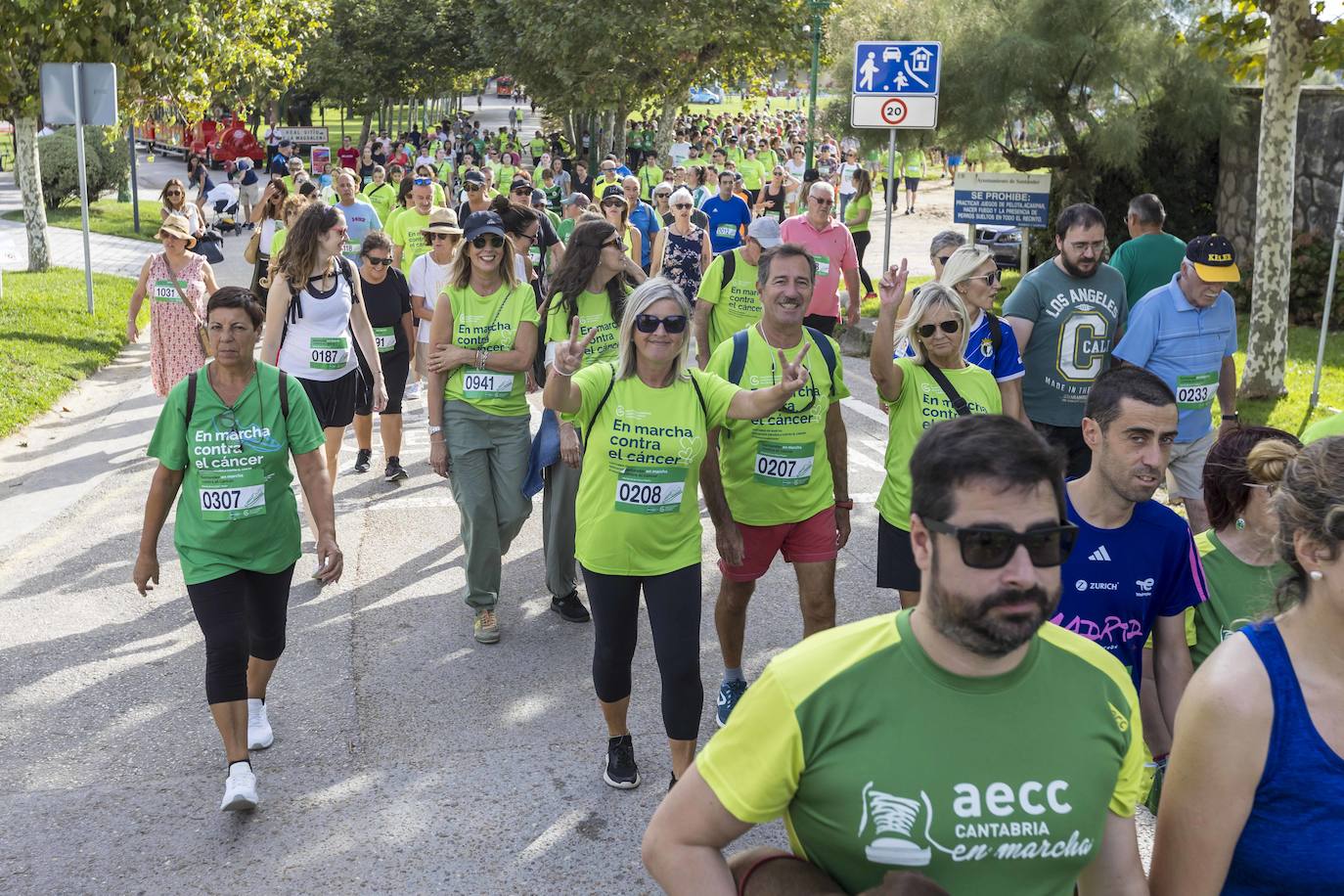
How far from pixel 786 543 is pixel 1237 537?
2.07 m

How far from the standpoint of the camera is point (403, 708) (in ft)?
19.3

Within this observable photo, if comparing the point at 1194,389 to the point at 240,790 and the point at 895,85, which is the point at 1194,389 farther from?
the point at 895,85

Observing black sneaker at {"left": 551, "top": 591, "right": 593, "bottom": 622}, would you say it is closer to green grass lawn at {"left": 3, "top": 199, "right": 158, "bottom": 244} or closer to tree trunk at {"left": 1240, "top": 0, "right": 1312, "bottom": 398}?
tree trunk at {"left": 1240, "top": 0, "right": 1312, "bottom": 398}

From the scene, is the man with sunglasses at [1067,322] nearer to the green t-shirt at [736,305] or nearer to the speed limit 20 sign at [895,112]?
the green t-shirt at [736,305]

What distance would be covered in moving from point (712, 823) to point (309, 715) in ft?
13.1

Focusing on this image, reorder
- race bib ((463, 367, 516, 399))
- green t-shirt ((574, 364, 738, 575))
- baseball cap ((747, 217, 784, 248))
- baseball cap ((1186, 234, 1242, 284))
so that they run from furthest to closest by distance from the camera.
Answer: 1. baseball cap ((747, 217, 784, 248))
2. race bib ((463, 367, 516, 399))
3. baseball cap ((1186, 234, 1242, 284))
4. green t-shirt ((574, 364, 738, 575))

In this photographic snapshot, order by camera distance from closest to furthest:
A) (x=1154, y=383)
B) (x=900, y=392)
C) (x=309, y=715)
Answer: (x=1154, y=383)
(x=900, y=392)
(x=309, y=715)

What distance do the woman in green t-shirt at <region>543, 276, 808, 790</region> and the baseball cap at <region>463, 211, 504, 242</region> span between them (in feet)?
6.27

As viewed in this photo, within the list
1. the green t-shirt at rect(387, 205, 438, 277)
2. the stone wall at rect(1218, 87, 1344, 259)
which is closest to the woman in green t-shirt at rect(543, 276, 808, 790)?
the green t-shirt at rect(387, 205, 438, 277)

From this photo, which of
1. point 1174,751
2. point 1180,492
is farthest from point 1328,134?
point 1174,751

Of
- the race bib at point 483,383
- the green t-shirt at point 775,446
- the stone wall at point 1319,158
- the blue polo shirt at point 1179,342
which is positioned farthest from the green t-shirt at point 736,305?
the stone wall at point 1319,158

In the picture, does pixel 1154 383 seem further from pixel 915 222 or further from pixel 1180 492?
pixel 915 222

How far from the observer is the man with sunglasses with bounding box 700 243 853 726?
5.37 metres

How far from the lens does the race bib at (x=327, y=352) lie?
26.2 ft
